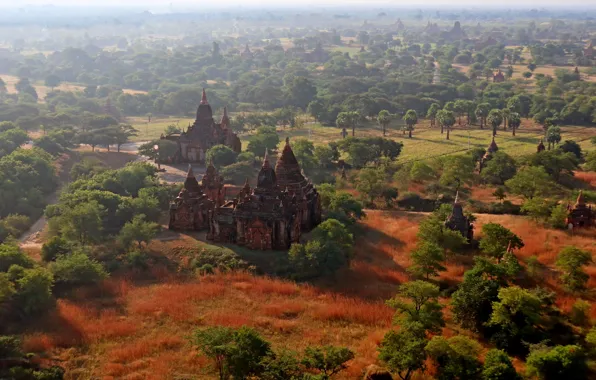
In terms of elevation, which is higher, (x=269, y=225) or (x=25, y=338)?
(x=269, y=225)

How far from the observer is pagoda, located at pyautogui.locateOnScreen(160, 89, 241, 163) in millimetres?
80500

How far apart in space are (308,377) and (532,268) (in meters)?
22.1

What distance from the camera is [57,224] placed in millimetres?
50406

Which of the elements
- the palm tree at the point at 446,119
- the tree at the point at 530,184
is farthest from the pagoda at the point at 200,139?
the palm tree at the point at 446,119

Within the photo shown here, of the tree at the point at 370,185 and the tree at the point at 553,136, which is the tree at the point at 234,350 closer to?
the tree at the point at 370,185

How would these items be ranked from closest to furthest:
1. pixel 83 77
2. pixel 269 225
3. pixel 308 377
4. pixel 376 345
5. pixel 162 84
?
pixel 308 377 → pixel 376 345 → pixel 269 225 → pixel 162 84 → pixel 83 77

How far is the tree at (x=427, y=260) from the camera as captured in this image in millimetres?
42750

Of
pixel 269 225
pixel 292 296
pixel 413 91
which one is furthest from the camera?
pixel 413 91

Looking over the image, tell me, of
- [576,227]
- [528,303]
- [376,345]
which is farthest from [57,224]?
[576,227]

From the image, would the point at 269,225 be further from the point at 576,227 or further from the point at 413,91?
the point at 413,91

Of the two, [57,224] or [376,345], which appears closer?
[376,345]

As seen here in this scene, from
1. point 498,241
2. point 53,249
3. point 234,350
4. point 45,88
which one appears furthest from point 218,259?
point 45,88

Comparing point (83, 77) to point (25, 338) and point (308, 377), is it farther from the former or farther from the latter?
point (308, 377)

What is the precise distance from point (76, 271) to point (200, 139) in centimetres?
4052
